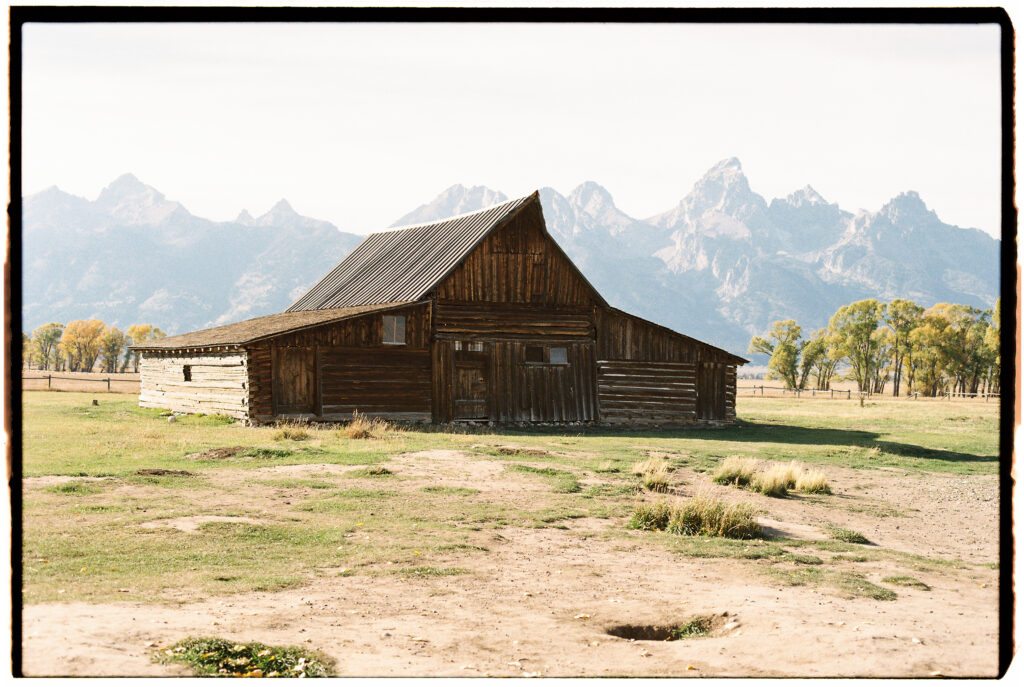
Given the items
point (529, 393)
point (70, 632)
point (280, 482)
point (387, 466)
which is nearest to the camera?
point (70, 632)

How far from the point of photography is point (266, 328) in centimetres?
3512

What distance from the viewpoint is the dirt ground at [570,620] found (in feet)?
22.3

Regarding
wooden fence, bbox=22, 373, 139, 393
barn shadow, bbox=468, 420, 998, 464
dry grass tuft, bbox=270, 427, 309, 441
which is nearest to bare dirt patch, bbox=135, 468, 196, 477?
dry grass tuft, bbox=270, 427, 309, 441

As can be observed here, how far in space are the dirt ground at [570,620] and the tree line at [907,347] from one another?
69.6 meters

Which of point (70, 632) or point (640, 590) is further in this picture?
point (640, 590)

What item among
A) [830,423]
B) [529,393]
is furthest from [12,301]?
[830,423]

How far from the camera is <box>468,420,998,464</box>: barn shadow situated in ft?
94.6

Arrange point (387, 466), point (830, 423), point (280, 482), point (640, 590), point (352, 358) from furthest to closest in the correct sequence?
point (830, 423)
point (352, 358)
point (387, 466)
point (280, 482)
point (640, 590)

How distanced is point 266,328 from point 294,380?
407cm

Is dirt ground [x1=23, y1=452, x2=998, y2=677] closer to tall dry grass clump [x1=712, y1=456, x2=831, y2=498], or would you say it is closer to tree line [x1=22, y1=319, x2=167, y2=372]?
tall dry grass clump [x1=712, y1=456, x2=831, y2=498]

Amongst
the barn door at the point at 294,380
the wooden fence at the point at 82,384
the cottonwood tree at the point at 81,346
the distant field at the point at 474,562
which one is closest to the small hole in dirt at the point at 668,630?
the distant field at the point at 474,562

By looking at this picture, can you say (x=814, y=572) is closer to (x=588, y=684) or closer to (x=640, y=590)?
(x=640, y=590)

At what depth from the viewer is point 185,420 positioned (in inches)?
1302

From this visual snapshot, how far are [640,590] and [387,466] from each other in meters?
11.1
